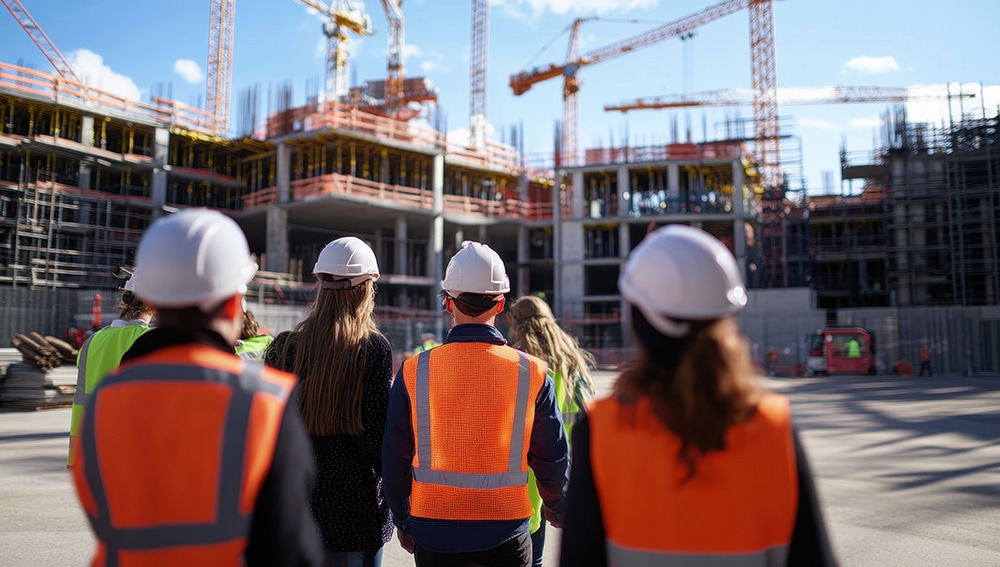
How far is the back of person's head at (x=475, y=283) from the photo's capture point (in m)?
2.75

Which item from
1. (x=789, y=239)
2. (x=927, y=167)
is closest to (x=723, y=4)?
(x=789, y=239)

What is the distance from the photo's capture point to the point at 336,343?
105 inches

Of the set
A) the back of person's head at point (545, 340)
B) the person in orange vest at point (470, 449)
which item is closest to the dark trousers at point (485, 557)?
the person in orange vest at point (470, 449)

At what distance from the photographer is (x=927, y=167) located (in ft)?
110

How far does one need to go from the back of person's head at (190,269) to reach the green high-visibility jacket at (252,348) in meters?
2.63

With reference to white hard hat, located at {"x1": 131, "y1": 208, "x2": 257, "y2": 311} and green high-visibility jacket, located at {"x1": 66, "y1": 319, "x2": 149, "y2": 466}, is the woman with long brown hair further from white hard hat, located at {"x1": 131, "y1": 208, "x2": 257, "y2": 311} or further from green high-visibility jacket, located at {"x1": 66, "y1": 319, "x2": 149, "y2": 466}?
green high-visibility jacket, located at {"x1": 66, "y1": 319, "x2": 149, "y2": 466}

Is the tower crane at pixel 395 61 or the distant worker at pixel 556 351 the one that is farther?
the tower crane at pixel 395 61

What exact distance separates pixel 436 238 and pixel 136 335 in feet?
105

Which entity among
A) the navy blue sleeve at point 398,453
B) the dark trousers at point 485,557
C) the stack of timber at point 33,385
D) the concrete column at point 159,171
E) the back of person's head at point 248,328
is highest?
the concrete column at point 159,171

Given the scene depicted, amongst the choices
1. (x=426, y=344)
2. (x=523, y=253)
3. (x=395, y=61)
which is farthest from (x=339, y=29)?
(x=426, y=344)

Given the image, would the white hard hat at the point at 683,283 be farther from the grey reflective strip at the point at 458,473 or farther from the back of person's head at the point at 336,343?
the back of person's head at the point at 336,343

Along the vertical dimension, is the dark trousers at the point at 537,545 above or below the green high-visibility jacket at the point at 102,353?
below

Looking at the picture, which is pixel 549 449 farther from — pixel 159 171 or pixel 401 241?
pixel 159 171

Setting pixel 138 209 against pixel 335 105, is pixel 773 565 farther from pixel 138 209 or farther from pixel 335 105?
pixel 138 209
